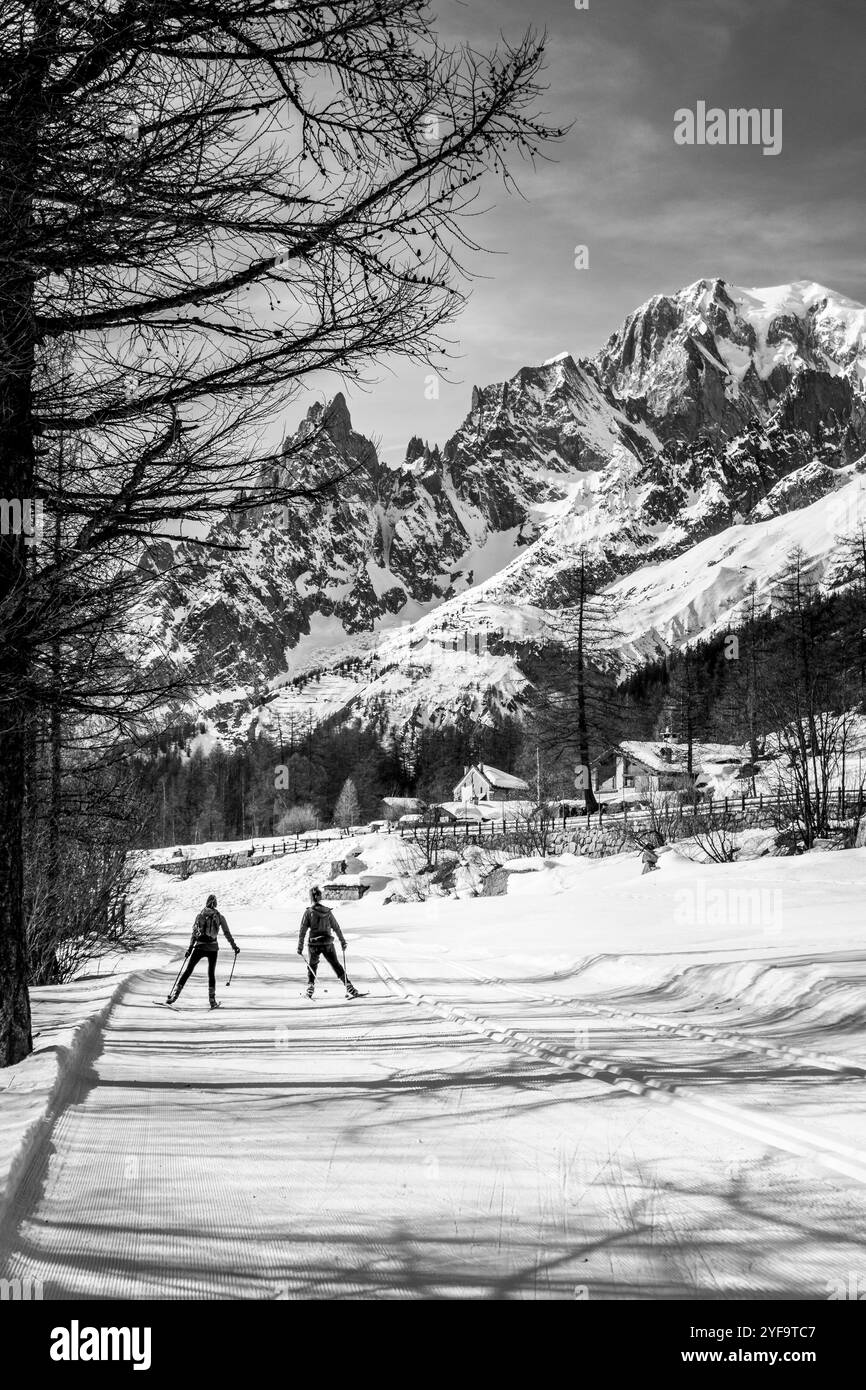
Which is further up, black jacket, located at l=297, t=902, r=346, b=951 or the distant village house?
the distant village house

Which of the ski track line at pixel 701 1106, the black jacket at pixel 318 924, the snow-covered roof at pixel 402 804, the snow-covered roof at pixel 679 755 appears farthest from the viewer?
the snow-covered roof at pixel 402 804

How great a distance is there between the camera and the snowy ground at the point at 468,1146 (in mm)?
4062

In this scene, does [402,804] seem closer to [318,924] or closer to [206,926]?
[318,924]

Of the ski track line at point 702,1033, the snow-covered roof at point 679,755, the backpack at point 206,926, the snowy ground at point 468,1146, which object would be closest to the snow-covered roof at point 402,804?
the snow-covered roof at point 679,755

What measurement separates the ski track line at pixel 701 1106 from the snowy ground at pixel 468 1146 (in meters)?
0.03

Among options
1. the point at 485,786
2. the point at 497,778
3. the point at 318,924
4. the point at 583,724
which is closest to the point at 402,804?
the point at 485,786

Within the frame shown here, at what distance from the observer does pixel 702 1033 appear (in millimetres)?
10438

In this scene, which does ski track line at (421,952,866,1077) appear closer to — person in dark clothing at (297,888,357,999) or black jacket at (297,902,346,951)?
person in dark clothing at (297,888,357,999)

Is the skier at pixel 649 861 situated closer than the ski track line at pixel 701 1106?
No

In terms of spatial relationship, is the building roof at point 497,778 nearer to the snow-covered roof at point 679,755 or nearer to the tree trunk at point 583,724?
the snow-covered roof at point 679,755

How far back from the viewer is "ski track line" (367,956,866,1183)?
5543mm

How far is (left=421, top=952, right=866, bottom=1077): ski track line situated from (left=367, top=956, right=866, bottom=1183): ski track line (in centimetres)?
146

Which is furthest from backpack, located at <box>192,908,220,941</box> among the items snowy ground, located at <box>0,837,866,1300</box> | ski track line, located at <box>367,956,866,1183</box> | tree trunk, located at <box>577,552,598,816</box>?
tree trunk, located at <box>577,552,598,816</box>

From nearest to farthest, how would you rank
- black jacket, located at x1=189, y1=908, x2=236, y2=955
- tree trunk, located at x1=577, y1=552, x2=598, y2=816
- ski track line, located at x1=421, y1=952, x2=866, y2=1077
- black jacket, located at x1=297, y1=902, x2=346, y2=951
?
ski track line, located at x1=421, y1=952, x2=866, y2=1077 < black jacket, located at x1=189, y1=908, x2=236, y2=955 < black jacket, located at x1=297, y1=902, x2=346, y2=951 < tree trunk, located at x1=577, y1=552, x2=598, y2=816
